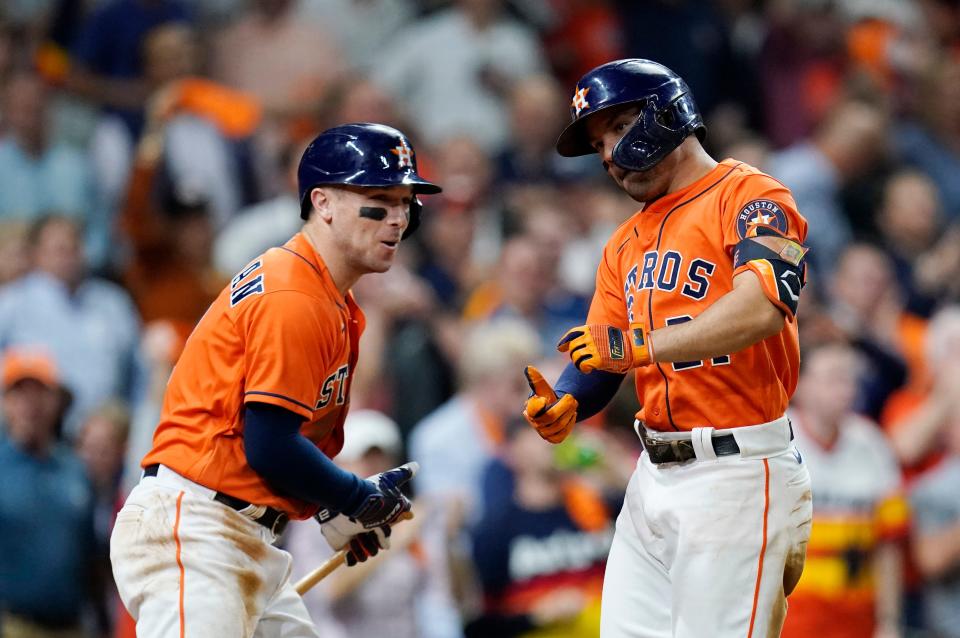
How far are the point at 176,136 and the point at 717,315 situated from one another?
19.0ft

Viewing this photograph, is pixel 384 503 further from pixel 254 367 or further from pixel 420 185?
pixel 420 185

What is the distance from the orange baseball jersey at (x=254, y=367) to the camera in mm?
4328

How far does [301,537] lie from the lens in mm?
6801

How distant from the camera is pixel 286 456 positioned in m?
4.33

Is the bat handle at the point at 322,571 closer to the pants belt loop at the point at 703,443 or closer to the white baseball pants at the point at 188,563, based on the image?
the white baseball pants at the point at 188,563

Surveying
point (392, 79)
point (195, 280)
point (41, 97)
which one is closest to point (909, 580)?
point (195, 280)

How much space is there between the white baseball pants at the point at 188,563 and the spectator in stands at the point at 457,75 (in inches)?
243

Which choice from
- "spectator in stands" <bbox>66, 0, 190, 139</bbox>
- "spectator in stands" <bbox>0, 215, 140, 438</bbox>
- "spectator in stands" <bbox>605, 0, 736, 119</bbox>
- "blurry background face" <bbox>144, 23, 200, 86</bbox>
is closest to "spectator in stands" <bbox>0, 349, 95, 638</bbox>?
"spectator in stands" <bbox>0, 215, 140, 438</bbox>

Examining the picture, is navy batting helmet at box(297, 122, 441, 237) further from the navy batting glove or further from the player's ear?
the navy batting glove

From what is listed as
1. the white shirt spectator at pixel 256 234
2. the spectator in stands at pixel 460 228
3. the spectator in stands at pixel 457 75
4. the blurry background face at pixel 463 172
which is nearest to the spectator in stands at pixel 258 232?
the white shirt spectator at pixel 256 234

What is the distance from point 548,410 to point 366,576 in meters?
2.49

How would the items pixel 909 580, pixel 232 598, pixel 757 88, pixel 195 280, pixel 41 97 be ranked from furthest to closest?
pixel 757 88 < pixel 41 97 < pixel 195 280 < pixel 909 580 < pixel 232 598

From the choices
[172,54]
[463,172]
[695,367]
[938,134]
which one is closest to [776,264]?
[695,367]

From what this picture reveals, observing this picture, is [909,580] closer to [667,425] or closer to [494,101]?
[667,425]
